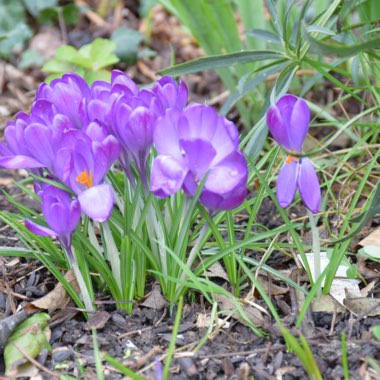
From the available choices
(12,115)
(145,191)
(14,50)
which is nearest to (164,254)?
(145,191)

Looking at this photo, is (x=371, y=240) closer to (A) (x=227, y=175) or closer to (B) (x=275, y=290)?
(B) (x=275, y=290)

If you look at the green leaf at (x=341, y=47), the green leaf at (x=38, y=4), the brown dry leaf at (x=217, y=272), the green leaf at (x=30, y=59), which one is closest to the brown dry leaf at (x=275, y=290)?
the brown dry leaf at (x=217, y=272)

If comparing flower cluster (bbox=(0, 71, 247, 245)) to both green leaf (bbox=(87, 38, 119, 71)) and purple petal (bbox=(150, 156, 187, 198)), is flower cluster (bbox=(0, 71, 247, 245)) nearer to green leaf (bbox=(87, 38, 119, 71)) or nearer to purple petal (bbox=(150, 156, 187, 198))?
purple petal (bbox=(150, 156, 187, 198))

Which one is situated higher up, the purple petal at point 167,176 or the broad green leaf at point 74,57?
the purple petal at point 167,176

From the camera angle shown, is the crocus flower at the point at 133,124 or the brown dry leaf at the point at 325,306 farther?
the brown dry leaf at the point at 325,306

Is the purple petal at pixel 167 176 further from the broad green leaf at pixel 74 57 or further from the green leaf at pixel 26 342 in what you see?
the broad green leaf at pixel 74 57

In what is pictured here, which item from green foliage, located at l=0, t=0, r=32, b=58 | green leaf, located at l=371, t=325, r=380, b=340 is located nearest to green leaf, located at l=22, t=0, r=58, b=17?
green foliage, located at l=0, t=0, r=32, b=58
